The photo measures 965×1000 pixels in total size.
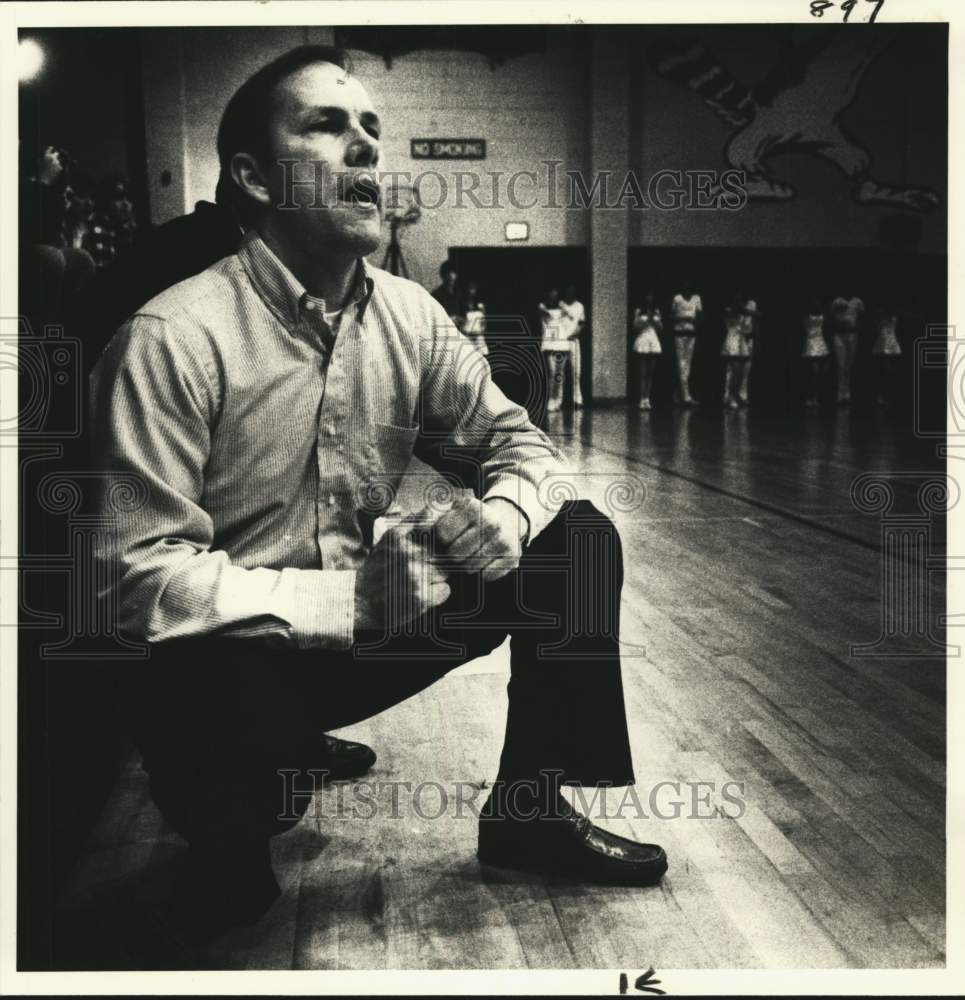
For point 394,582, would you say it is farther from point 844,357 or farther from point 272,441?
point 844,357

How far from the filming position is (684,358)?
11930mm

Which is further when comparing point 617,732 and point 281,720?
point 617,732

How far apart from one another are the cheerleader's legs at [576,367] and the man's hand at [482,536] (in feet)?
31.1

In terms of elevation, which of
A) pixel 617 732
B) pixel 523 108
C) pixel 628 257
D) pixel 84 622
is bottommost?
pixel 617 732

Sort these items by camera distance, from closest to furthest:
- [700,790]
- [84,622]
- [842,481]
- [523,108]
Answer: [84,622] < [700,790] < [842,481] < [523,108]

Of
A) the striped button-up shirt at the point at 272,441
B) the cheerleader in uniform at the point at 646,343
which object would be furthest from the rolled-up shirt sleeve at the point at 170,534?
the cheerleader in uniform at the point at 646,343

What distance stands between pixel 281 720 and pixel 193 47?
911mm

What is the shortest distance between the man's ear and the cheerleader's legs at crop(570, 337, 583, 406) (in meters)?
9.50

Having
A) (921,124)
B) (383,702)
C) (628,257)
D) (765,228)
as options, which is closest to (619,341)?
(628,257)

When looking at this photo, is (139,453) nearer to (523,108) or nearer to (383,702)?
(383,702)

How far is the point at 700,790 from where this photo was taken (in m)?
1.84

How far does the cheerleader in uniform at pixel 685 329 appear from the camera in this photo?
11930mm

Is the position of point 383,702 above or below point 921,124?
below

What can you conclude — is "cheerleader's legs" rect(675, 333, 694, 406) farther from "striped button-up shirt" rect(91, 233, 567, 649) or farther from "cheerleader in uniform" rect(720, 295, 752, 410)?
"striped button-up shirt" rect(91, 233, 567, 649)
